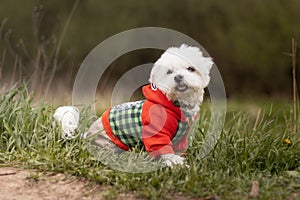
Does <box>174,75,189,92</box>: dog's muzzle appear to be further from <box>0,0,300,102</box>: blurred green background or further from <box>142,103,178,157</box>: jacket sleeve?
<box>0,0,300,102</box>: blurred green background

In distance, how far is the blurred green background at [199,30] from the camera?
11.2 m

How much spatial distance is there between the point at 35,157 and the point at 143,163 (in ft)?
2.73

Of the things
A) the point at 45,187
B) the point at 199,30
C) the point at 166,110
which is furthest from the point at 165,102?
the point at 199,30

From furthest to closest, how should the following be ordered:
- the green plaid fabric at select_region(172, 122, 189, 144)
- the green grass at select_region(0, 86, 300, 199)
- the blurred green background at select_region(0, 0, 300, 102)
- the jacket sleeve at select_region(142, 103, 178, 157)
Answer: the blurred green background at select_region(0, 0, 300, 102), the green plaid fabric at select_region(172, 122, 189, 144), the jacket sleeve at select_region(142, 103, 178, 157), the green grass at select_region(0, 86, 300, 199)

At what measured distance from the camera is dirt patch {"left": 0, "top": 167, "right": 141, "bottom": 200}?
12.2ft

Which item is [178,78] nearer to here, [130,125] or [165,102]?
[165,102]

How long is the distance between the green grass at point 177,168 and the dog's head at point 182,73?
506 millimetres

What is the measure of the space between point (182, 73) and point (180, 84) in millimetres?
77

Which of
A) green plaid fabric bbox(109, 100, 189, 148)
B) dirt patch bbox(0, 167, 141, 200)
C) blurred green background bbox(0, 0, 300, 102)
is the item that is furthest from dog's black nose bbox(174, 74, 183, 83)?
blurred green background bbox(0, 0, 300, 102)

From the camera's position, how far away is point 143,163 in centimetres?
396

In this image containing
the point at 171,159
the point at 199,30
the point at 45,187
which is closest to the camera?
the point at 45,187

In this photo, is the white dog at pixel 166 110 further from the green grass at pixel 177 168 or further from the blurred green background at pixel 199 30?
the blurred green background at pixel 199 30

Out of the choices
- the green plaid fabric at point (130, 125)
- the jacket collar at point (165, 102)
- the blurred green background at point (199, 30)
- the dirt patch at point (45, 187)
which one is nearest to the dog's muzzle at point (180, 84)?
the jacket collar at point (165, 102)

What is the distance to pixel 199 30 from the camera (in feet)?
39.4
